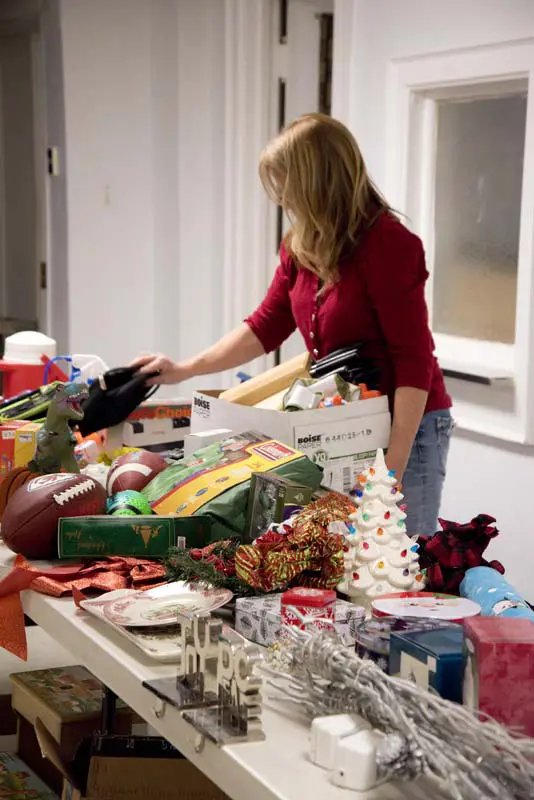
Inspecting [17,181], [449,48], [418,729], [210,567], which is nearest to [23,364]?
[210,567]

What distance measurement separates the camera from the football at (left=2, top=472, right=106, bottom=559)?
63.4 inches

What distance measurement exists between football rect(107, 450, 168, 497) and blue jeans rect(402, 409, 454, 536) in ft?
2.08

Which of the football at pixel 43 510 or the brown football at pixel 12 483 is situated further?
the brown football at pixel 12 483

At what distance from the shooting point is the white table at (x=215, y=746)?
940mm

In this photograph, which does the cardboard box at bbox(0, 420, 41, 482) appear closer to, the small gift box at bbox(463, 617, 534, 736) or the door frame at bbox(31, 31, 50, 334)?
the small gift box at bbox(463, 617, 534, 736)

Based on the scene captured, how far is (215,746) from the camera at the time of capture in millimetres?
1033

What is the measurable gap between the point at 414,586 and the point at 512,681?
16.7 inches

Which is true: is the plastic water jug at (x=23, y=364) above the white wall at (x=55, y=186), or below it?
below

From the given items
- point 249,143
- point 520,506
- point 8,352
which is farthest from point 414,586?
point 249,143

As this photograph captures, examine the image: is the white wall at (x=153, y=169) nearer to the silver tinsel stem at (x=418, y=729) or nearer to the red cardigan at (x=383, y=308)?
the red cardigan at (x=383, y=308)

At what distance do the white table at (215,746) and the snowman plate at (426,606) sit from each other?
0.21 metres

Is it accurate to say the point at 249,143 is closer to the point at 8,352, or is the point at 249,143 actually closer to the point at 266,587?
the point at 8,352

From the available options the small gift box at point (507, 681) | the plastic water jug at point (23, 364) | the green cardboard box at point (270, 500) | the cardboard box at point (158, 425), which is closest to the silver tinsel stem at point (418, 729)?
the small gift box at point (507, 681)

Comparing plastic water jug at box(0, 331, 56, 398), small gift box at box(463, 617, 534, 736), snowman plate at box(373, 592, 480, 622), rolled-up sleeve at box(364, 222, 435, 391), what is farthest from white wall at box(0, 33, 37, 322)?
small gift box at box(463, 617, 534, 736)
